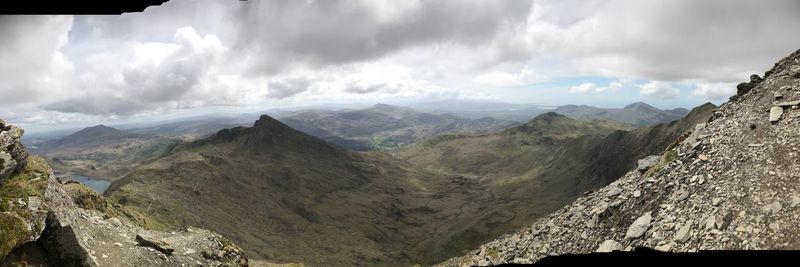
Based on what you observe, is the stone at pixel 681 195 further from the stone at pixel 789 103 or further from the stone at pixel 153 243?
the stone at pixel 153 243

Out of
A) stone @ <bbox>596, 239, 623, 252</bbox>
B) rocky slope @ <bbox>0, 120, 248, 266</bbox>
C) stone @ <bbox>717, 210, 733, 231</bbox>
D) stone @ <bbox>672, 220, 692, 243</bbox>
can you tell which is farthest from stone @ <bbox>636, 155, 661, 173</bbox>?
rocky slope @ <bbox>0, 120, 248, 266</bbox>

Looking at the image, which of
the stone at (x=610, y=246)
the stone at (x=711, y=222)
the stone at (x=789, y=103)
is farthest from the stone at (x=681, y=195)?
the stone at (x=789, y=103)

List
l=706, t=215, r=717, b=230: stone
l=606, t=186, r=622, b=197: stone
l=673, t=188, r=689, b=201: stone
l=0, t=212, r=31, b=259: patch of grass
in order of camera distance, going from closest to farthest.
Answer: l=706, t=215, r=717, b=230: stone < l=673, t=188, r=689, b=201: stone < l=0, t=212, r=31, b=259: patch of grass < l=606, t=186, r=622, b=197: stone

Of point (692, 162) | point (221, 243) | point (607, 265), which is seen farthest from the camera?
point (221, 243)

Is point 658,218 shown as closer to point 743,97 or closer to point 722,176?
point 722,176

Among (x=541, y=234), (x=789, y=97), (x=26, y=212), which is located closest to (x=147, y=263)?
(x=26, y=212)

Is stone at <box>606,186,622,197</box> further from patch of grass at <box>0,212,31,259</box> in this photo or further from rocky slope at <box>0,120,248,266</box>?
patch of grass at <box>0,212,31,259</box>

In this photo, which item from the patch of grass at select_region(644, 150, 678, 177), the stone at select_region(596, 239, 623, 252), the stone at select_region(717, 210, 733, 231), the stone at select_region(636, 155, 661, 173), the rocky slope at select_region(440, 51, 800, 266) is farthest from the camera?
the stone at select_region(636, 155, 661, 173)
